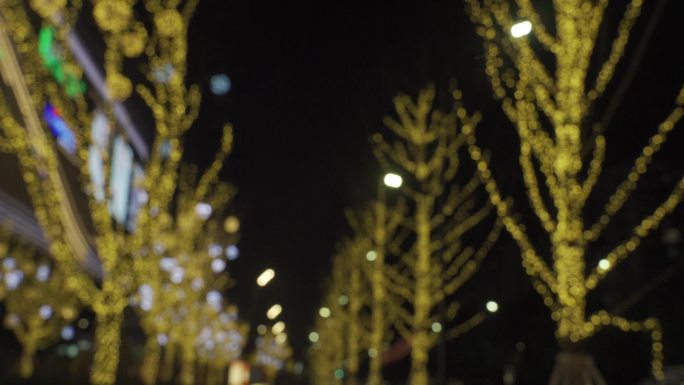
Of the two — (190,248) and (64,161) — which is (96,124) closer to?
(64,161)

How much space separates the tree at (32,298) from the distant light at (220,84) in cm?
1007

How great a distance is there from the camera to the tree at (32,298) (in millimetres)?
35688

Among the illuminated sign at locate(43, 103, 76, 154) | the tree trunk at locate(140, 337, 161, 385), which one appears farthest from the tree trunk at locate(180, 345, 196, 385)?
the illuminated sign at locate(43, 103, 76, 154)

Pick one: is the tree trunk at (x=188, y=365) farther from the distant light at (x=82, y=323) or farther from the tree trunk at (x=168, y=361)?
the distant light at (x=82, y=323)

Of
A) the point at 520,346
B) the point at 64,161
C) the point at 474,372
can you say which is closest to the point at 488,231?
the point at 520,346

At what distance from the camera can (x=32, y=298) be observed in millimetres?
38688

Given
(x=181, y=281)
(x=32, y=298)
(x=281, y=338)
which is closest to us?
(x=181, y=281)

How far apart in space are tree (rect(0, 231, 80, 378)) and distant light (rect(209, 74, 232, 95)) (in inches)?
396

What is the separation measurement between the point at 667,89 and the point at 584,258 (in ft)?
27.5

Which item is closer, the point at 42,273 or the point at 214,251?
the point at 214,251

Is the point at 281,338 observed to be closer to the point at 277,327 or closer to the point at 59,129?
the point at 277,327

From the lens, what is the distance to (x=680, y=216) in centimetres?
4028

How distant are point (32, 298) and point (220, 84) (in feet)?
39.9

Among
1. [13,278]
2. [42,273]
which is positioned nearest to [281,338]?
[42,273]
